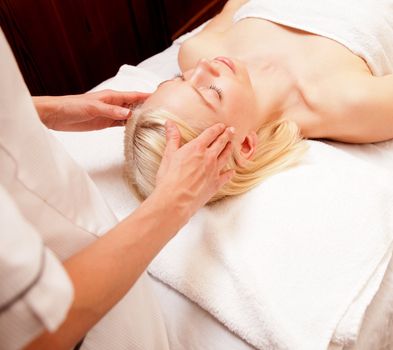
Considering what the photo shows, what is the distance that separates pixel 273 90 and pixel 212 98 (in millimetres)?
304

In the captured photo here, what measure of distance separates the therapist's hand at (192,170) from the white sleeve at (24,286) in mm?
307

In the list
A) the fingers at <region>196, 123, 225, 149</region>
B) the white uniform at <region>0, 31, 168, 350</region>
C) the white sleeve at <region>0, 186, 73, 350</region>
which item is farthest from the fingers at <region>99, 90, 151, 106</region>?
the white sleeve at <region>0, 186, 73, 350</region>

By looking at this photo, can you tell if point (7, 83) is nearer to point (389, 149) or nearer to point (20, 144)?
point (20, 144)

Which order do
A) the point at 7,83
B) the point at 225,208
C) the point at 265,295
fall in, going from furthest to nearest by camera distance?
the point at 225,208
the point at 265,295
the point at 7,83

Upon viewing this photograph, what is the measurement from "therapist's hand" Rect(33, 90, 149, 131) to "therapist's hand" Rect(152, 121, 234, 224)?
0.75 feet

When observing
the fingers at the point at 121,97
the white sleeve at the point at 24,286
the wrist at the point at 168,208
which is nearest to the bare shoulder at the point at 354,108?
the fingers at the point at 121,97

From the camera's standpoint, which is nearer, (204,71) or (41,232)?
(41,232)

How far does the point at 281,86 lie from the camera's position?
132 centimetres

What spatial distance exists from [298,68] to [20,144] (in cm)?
99

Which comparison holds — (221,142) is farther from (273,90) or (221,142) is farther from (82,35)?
(82,35)

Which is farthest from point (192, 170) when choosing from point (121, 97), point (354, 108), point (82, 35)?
point (82, 35)

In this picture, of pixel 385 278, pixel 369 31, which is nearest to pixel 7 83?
pixel 385 278

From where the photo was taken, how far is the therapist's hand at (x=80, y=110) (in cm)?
105

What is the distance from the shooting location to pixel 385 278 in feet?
3.00
